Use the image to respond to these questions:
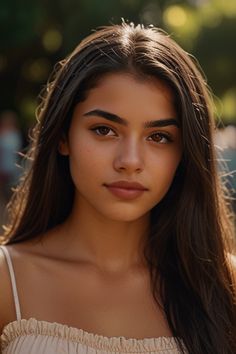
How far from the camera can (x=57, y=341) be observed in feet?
7.92

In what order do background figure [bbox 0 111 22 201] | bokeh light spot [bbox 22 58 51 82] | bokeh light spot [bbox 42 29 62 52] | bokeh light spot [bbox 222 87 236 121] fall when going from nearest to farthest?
background figure [bbox 0 111 22 201], bokeh light spot [bbox 42 29 62 52], bokeh light spot [bbox 222 87 236 121], bokeh light spot [bbox 22 58 51 82]

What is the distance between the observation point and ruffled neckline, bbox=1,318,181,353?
95.4 inches

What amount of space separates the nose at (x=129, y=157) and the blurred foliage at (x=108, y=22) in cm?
886

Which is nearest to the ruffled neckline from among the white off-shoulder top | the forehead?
the white off-shoulder top

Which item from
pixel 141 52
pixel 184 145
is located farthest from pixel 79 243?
pixel 141 52

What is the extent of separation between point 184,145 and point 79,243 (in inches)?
18.5

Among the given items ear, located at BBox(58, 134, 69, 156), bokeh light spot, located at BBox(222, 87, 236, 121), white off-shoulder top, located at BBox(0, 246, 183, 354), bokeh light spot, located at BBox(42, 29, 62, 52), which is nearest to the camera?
white off-shoulder top, located at BBox(0, 246, 183, 354)

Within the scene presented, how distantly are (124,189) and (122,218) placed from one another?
10 cm

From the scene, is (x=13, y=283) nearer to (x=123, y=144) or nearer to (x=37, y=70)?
(x=123, y=144)

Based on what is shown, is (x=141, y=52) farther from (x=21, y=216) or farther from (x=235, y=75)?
(x=235, y=75)

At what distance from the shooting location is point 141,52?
2.61 metres

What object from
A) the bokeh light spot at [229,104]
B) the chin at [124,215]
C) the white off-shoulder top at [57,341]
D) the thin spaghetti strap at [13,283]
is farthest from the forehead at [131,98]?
the bokeh light spot at [229,104]

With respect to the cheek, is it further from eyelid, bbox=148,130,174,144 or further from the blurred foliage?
the blurred foliage

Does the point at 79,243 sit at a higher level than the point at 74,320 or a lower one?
higher
